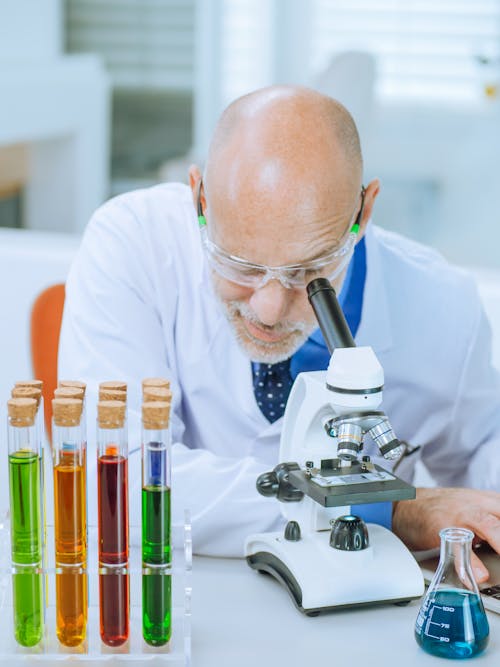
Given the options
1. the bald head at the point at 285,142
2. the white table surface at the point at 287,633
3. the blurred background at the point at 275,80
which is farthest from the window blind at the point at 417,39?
the white table surface at the point at 287,633

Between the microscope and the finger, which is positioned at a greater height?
the microscope

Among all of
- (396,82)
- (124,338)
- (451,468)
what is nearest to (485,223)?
(396,82)

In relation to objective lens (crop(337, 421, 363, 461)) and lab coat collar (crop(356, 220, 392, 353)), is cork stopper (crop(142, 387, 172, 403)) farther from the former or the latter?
lab coat collar (crop(356, 220, 392, 353))

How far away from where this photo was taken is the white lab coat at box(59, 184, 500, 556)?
69.3 inches

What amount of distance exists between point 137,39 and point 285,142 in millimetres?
4286

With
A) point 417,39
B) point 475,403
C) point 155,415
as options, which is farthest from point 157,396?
point 417,39

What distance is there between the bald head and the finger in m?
0.56

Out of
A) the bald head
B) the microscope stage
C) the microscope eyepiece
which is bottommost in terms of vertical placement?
the microscope stage

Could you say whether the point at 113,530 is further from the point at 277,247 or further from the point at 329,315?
the point at 277,247

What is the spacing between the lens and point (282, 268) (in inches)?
59.2

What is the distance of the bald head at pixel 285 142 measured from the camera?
1.50 m

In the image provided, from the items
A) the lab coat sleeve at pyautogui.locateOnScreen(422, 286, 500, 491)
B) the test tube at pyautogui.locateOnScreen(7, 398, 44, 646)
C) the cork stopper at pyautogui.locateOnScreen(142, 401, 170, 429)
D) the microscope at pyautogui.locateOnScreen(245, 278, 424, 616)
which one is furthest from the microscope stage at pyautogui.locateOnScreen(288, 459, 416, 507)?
the lab coat sleeve at pyautogui.locateOnScreen(422, 286, 500, 491)

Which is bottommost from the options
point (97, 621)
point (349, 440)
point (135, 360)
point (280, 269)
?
point (97, 621)

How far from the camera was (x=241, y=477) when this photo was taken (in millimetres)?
1584
